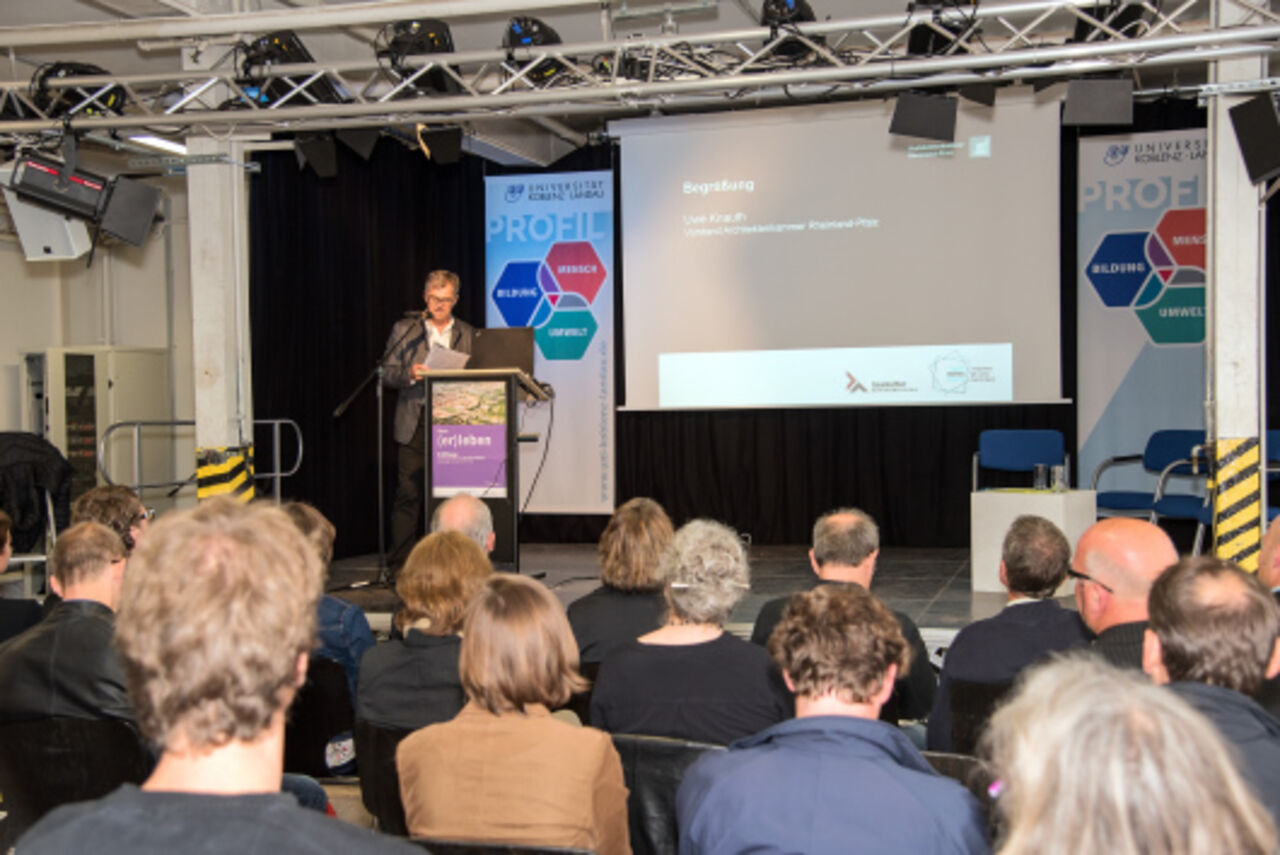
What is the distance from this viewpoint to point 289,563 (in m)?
1.07

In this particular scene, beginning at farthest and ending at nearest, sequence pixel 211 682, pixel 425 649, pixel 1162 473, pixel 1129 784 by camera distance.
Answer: pixel 1162 473
pixel 425 649
pixel 211 682
pixel 1129 784

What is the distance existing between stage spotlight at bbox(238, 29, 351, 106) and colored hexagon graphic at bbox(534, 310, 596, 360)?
114 inches

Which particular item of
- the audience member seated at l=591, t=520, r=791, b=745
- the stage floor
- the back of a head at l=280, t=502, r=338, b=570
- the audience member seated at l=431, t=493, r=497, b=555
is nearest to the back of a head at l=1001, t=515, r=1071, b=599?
the audience member seated at l=591, t=520, r=791, b=745

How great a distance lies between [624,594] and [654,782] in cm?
106

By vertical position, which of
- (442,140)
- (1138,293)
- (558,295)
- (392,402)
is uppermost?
(442,140)

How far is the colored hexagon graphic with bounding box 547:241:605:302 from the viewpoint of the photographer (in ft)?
28.4

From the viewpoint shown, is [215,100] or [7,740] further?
[215,100]

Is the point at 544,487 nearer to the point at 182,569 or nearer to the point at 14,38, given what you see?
the point at 14,38

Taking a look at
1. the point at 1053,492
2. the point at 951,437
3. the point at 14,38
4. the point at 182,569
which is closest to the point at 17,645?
the point at 182,569

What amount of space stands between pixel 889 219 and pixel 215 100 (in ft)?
14.0

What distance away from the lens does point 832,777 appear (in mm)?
1489

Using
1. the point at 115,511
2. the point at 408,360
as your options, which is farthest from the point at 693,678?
the point at 408,360

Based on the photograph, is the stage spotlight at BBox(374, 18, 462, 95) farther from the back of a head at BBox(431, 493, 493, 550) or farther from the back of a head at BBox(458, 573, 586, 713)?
the back of a head at BBox(458, 573, 586, 713)

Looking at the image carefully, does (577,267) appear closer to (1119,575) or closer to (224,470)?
(224,470)
